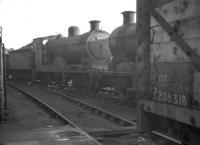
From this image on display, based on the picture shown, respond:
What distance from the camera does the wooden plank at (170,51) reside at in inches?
97.9

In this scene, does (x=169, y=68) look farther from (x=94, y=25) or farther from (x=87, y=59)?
(x=94, y=25)

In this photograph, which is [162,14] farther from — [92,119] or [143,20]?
[92,119]

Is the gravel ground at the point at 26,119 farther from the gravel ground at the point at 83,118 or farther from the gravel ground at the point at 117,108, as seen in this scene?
the gravel ground at the point at 117,108

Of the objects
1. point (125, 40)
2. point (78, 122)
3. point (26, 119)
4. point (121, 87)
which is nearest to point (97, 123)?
point (78, 122)

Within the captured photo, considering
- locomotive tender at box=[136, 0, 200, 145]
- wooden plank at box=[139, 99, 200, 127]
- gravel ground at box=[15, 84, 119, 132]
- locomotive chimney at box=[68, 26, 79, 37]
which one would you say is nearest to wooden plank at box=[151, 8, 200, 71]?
locomotive tender at box=[136, 0, 200, 145]

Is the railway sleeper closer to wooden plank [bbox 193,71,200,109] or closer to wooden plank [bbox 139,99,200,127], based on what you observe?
wooden plank [bbox 139,99,200,127]

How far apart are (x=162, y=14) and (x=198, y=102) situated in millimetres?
933

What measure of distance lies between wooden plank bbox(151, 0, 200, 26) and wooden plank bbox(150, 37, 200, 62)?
209 millimetres

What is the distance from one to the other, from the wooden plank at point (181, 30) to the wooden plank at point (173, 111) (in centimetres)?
59

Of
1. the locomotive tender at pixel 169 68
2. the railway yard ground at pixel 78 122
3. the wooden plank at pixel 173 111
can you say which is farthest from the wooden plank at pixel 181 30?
the railway yard ground at pixel 78 122

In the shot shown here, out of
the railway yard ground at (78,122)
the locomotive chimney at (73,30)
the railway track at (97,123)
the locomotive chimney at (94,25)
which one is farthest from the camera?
the locomotive chimney at (73,30)

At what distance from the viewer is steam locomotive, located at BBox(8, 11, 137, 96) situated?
13.9 m

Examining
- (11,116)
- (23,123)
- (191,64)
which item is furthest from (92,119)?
(191,64)

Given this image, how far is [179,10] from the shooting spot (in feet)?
8.84
